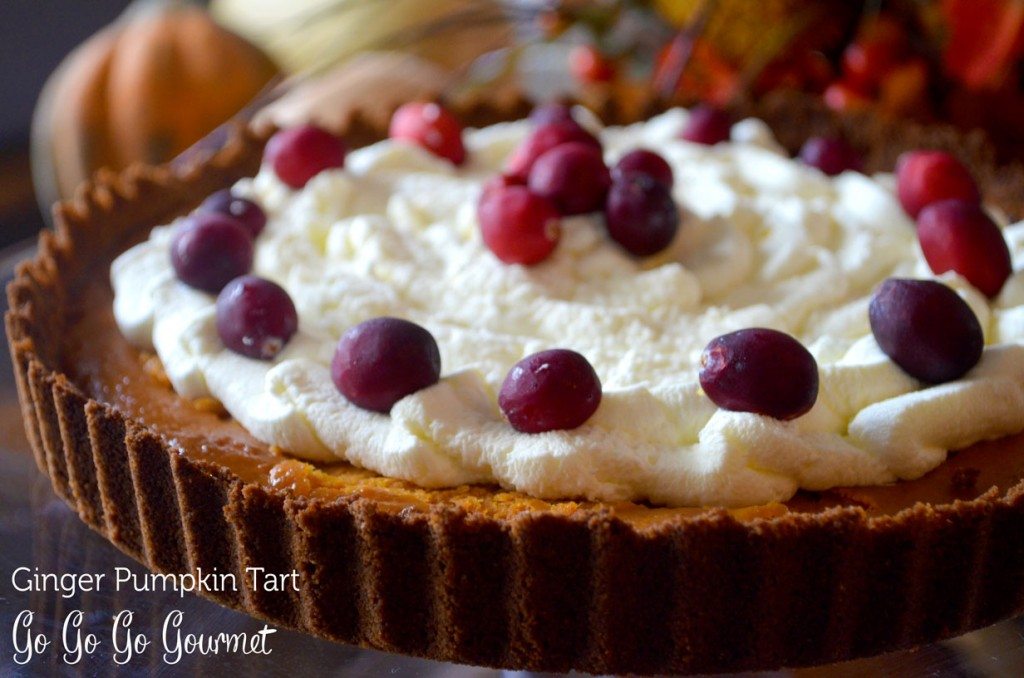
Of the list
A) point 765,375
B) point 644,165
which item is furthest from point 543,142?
point 765,375

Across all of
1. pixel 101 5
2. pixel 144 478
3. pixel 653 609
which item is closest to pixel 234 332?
pixel 144 478

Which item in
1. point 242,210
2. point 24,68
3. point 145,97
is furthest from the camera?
point 24,68

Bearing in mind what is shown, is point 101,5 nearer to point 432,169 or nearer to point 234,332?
point 432,169

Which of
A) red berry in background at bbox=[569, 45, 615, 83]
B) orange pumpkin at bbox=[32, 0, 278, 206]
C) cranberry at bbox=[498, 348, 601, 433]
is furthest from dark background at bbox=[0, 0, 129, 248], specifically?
cranberry at bbox=[498, 348, 601, 433]

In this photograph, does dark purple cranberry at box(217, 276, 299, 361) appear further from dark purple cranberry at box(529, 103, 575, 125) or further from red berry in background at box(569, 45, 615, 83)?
red berry in background at box(569, 45, 615, 83)

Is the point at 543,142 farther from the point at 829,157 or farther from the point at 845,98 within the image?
the point at 845,98

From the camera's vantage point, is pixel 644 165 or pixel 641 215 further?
pixel 644 165
